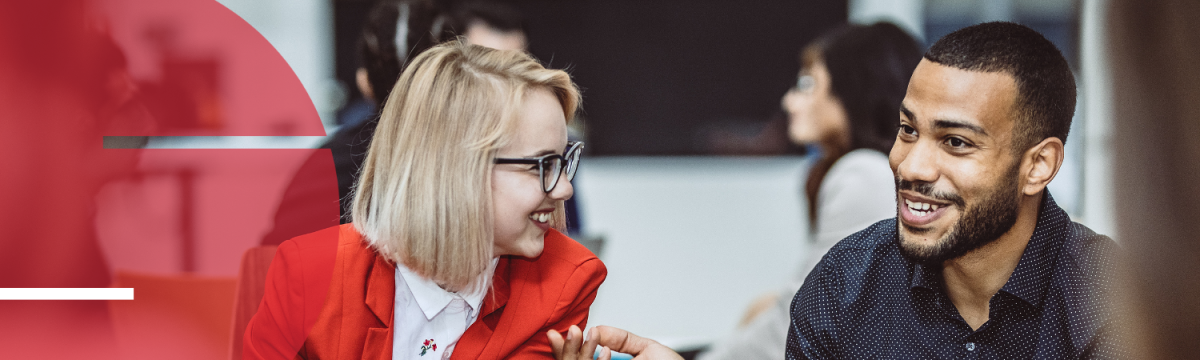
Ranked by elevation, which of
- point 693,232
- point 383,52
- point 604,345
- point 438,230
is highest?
point 383,52

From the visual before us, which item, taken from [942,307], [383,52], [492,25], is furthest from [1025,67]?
[492,25]

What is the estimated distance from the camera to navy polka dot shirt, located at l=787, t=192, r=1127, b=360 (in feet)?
4.19

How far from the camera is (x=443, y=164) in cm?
122

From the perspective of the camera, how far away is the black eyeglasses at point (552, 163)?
48.4 inches

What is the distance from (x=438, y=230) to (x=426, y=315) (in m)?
0.15

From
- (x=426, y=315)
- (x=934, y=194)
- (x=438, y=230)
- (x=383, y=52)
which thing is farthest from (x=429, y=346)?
(x=934, y=194)

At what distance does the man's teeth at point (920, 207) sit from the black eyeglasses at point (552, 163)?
1.69 feet

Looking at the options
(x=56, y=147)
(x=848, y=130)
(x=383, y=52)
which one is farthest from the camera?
(x=848, y=130)

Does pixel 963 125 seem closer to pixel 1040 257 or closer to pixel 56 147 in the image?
pixel 1040 257

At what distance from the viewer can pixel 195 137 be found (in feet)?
3.53

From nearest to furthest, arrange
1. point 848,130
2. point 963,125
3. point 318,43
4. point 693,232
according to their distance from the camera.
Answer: point 963,125 → point 848,130 → point 318,43 → point 693,232

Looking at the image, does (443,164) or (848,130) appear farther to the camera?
(848,130)

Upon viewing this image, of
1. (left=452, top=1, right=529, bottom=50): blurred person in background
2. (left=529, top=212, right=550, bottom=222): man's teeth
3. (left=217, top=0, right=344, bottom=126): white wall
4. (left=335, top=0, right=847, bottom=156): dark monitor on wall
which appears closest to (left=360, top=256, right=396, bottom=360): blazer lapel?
(left=529, top=212, right=550, bottom=222): man's teeth
